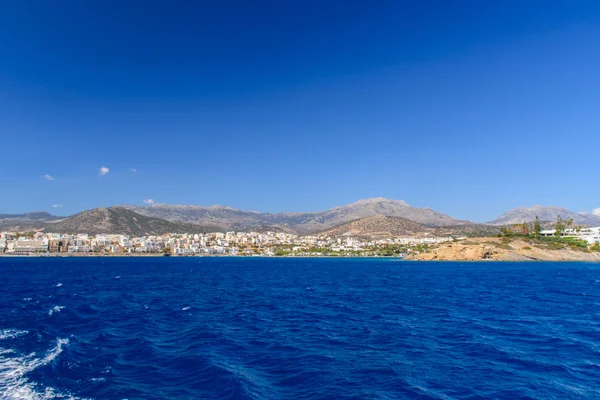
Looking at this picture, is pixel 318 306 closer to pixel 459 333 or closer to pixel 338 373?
pixel 459 333

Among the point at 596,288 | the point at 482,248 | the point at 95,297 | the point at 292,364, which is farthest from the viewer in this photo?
the point at 482,248

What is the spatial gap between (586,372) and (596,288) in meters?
42.1

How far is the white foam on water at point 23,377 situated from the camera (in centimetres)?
1342

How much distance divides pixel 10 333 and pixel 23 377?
9.53 metres

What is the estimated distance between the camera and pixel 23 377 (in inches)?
601

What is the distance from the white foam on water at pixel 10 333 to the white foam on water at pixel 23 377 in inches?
135

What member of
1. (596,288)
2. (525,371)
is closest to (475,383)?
(525,371)

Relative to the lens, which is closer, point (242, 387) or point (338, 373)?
point (242, 387)

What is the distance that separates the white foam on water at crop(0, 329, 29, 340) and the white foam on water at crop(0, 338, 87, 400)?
3.44 metres

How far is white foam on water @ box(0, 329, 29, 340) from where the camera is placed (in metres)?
21.9

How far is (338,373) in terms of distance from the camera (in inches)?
632

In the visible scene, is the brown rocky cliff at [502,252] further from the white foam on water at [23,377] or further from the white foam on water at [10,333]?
the white foam on water at [23,377]

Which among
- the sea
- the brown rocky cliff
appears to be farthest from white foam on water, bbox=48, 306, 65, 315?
the brown rocky cliff

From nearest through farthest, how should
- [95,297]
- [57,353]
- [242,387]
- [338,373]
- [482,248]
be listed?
[242,387]
[338,373]
[57,353]
[95,297]
[482,248]
